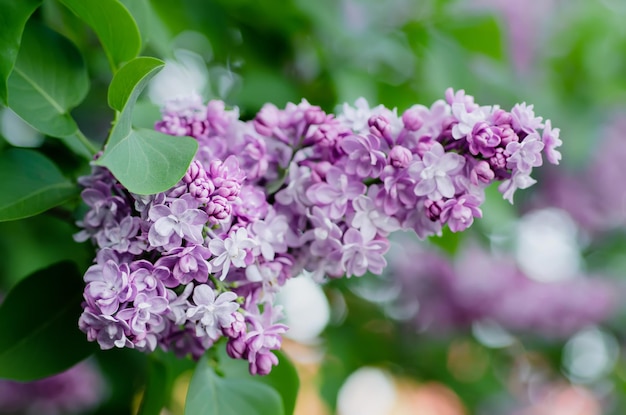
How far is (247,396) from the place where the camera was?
2.04ft

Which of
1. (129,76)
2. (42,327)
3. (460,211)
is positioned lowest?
(42,327)

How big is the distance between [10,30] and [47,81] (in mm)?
65

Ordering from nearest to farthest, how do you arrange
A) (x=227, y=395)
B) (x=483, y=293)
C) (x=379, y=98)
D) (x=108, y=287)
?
(x=108, y=287) → (x=227, y=395) → (x=379, y=98) → (x=483, y=293)

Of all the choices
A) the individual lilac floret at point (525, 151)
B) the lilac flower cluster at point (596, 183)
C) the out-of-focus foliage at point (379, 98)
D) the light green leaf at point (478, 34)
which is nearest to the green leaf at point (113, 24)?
the out-of-focus foliage at point (379, 98)

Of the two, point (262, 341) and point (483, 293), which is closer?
point (262, 341)

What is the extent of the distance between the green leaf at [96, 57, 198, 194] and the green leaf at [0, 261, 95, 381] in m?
0.20

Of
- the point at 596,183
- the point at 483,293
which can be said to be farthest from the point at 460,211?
the point at 483,293

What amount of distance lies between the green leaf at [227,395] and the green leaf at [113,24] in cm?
28

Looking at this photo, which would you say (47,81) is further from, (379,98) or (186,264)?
(379,98)

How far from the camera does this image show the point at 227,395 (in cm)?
61

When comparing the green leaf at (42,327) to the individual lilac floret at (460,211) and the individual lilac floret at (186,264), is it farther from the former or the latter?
the individual lilac floret at (460,211)

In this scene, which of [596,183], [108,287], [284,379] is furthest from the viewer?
[596,183]

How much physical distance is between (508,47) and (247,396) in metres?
1.17

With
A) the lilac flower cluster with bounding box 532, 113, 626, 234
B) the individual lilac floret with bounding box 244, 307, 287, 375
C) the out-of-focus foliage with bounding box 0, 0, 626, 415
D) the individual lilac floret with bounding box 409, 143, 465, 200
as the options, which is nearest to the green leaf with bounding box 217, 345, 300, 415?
the out-of-focus foliage with bounding box 0, 0, 626, 415
